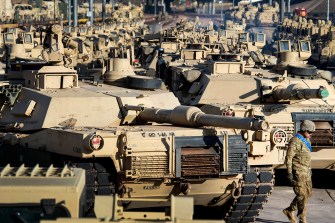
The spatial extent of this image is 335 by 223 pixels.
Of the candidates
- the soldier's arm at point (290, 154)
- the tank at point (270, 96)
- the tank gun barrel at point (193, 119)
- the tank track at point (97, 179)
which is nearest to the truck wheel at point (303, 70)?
the tank at point (270, 96)

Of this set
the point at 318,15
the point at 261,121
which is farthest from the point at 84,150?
the point at 318,15

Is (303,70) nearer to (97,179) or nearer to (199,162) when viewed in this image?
(199,162)

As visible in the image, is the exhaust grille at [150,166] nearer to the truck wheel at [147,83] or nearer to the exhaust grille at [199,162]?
the exhaust grille at [199,162]

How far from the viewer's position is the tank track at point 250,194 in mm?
17453

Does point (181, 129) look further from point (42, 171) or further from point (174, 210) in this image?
point (174, 210)

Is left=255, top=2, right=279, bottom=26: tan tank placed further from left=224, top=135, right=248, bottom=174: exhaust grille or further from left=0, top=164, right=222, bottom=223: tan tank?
left=0, top=164, right=222, bottom=223: tan tank

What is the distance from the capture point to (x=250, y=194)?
17531 millimetres

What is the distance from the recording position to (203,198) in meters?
17.4

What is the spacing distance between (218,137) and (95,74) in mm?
8747

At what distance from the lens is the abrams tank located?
1630cm

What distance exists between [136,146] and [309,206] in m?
5.36

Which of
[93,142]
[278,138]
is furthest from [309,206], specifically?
[93,142]

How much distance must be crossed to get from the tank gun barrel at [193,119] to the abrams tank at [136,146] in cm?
2

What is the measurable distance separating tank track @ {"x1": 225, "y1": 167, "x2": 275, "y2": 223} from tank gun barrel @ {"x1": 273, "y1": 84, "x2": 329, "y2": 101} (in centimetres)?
265
